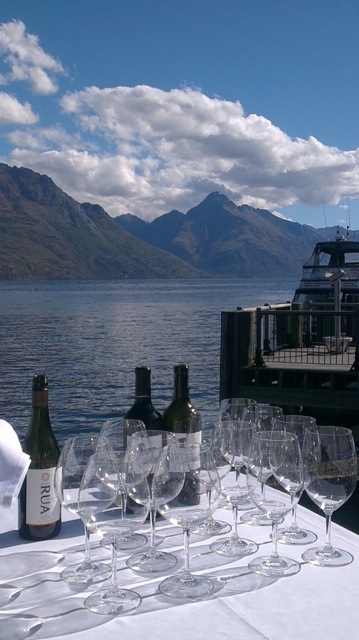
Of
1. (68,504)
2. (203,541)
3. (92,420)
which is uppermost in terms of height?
(68,504)

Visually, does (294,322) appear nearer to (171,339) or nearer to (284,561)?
(284,561)

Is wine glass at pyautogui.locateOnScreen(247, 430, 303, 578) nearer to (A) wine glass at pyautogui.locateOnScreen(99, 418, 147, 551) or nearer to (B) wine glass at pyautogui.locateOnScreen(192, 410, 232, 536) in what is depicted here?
(B) wine glass at pyautogui.locateOnScreen(192, 410, 232, 536)

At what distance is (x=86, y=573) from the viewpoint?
187 cm

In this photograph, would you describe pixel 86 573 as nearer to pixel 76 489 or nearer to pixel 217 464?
pixel 76 489

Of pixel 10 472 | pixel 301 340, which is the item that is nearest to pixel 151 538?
pixel 10 472

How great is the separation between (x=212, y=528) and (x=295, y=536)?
289mm

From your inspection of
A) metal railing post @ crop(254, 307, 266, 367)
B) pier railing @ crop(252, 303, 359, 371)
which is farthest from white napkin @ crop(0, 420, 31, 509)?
metal railing post @ crop(254, 307, 266, 367)

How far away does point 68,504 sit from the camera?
6.30 ft

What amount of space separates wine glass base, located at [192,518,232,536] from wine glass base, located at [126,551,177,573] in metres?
0.23

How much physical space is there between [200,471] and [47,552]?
591 millimetres

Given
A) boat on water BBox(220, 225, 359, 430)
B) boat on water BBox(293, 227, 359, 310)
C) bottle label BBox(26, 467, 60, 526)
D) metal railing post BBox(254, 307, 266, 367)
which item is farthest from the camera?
boat on water BBox(293, 227, 359, 310)

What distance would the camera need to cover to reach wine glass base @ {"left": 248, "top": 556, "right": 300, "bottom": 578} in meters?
1.87

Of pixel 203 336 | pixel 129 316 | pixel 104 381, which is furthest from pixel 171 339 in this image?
pixel 129 316

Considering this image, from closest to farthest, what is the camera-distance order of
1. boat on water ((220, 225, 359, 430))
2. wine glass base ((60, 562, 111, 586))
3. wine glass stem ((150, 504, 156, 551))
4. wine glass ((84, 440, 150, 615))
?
wine glass ((84, 440, 150, 615)) → wine glass base ((60, 562, 111, 586)) → wine glass stem ((150, 504, 156, 551)) → boat on water ((220, 225, 359, 430))
